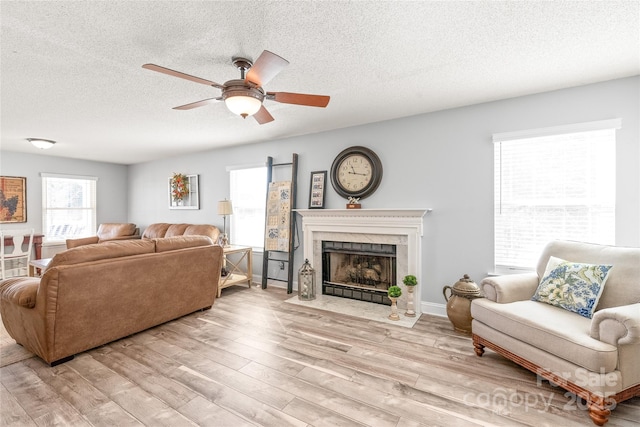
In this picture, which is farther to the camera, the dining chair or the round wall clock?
the dining chair

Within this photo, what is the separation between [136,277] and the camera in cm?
271

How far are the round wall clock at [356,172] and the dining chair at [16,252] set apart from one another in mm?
5277

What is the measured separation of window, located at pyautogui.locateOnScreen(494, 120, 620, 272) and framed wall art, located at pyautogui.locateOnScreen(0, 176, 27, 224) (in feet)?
26.2

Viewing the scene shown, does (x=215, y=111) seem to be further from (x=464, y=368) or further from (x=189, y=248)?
Result: (x=464, y=368)

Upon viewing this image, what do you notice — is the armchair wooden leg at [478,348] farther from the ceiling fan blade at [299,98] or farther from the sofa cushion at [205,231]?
the sofa cushion at [205,231]

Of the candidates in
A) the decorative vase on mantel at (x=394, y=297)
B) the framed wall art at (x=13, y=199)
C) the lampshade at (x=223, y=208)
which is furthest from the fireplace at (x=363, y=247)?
the framed wall art at (x=13, y=199)

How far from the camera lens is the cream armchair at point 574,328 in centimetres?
166

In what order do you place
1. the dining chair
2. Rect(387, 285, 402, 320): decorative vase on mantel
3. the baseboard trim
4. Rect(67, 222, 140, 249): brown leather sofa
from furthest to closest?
Rect(67, 222, 140, 249): brown leather sofa
the dining chair
the baseboard trim
Rect(387, 285, 402, 320): decorative vase on mantel

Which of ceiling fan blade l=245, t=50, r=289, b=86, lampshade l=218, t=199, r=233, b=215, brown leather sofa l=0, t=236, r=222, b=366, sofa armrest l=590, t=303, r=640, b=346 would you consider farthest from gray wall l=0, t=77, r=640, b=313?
brown leather sofa l=0, t=236, r=222, b=366

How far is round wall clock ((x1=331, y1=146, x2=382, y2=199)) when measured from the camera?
3.76 metres

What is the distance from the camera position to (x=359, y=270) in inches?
160

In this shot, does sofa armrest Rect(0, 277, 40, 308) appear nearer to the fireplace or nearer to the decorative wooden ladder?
the decorative wooden ladder

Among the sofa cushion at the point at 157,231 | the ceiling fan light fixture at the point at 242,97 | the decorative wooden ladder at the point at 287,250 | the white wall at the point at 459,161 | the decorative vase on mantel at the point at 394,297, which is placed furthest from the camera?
the sofa cushion at the point at 157,231

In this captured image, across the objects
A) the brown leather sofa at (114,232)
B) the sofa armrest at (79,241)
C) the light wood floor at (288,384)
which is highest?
the brown leather sofa at (114,232)
